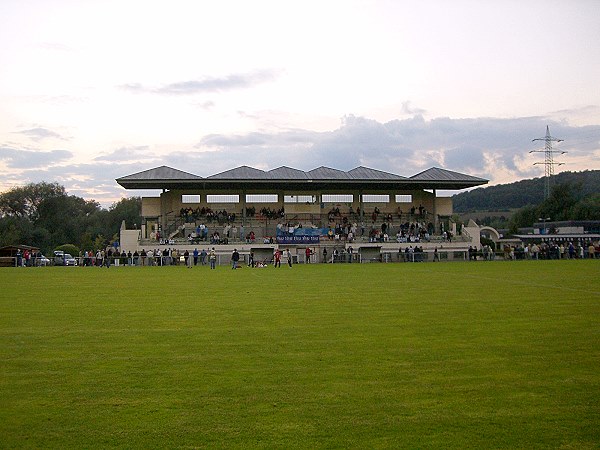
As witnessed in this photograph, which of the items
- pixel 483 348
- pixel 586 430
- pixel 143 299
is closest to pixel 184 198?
pixel 143 299

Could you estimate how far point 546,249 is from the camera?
51.6 m

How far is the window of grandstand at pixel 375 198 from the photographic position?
2432 inches

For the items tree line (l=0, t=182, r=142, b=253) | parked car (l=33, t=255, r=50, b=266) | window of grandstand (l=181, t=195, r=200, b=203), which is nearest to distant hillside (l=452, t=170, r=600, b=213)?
tree line (l=0, t=182, r=142, b=253)

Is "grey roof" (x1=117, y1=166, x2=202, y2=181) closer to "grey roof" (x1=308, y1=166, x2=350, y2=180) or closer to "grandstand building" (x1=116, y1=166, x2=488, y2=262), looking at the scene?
"grandstand building" (x1=116, y1=166, x2=488, y2=262)

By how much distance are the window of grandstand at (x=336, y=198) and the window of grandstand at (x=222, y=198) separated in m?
8.29

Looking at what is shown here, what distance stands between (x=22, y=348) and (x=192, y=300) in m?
7.90

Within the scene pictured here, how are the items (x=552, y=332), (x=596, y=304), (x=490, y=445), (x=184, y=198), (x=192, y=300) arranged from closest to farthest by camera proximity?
1. (x=490, y=445)
2. (x=552, y=332)
3. (x=596, y=304)
4. (x=192, y=300)
5. (x=184, y=198)

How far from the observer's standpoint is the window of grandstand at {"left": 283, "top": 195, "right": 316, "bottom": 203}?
Result: 60.6 metres

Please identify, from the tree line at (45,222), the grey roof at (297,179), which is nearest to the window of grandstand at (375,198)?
the grey roof at (297,179)

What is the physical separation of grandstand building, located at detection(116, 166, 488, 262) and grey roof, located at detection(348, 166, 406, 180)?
0.09 metres

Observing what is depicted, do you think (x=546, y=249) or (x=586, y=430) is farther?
(x=546, y=249)

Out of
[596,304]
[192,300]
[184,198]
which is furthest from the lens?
[184,198]

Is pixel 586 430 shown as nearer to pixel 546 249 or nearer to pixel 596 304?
pixel 596 304

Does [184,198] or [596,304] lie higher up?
[184,198]
